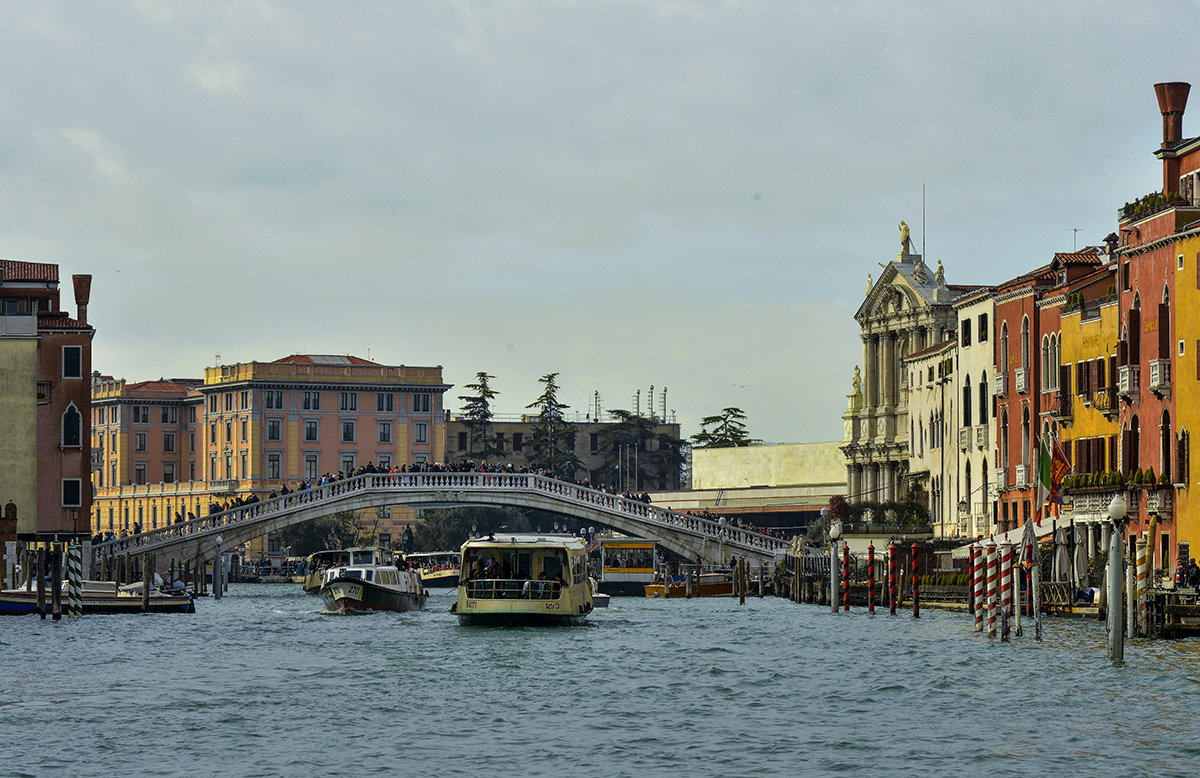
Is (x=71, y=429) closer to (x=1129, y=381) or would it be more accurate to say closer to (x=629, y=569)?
(x=629, y=569)

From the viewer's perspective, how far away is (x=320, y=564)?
72000 millimetres

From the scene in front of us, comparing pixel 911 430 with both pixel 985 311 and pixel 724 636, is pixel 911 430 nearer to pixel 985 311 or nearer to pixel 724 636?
pixel 985 311

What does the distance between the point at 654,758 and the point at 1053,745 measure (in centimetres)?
428

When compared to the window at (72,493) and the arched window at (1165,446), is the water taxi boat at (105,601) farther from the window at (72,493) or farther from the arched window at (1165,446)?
the arched window at (1165,446)

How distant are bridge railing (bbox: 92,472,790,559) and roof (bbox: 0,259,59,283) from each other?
8.23m

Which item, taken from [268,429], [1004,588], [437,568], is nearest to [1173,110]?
[1004,588]

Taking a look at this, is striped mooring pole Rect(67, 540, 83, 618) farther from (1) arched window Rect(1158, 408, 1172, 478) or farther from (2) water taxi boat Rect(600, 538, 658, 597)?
(2) water taxi boat Rect(600, 538, 658, 597)

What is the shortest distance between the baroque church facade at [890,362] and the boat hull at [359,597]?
27833 millimetres

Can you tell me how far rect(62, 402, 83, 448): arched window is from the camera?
201ft

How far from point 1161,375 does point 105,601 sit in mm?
23558

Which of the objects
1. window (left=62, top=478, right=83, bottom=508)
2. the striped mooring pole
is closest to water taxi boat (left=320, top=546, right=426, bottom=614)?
the striped mooring pole

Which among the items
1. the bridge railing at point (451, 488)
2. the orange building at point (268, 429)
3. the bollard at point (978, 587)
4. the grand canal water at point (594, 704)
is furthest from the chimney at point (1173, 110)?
the orange building at point (268, 429)

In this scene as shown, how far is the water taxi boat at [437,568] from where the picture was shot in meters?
83.3

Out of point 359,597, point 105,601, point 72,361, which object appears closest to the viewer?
point 105,601
